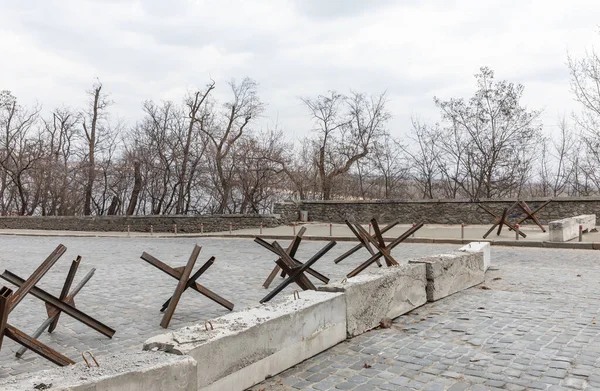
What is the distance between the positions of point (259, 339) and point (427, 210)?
2474 centimetres

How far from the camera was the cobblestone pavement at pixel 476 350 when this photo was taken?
366 centimetres

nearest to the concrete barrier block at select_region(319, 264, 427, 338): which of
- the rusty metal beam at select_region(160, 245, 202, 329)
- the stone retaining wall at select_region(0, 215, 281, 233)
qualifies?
the rusty metal beam at select_region(160, 245, 202, 329)

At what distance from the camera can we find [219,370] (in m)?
3.28

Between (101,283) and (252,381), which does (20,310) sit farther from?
(252,381)

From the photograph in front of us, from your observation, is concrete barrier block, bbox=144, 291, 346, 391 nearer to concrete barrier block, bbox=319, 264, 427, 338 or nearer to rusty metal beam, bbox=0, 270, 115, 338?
concrete barrier block, bbox=319, 264, 427, 338

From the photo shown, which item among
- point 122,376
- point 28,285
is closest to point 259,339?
point 122,376

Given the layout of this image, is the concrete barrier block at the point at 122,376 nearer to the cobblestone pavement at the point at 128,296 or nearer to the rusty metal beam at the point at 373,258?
the cobblestone pavement at the point at 128,296

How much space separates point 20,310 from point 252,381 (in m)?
5.20

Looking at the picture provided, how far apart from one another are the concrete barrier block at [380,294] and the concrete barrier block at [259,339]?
19 centimetres

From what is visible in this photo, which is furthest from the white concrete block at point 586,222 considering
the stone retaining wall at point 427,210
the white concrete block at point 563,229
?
the stone retaining wall at point 427,210

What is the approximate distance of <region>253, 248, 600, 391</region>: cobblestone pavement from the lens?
366cm

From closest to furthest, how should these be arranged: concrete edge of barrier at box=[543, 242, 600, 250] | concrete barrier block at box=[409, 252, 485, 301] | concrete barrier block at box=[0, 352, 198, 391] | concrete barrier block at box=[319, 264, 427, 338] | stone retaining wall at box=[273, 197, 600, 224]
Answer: concrete barrier block at box=[0, 352, 198, 391], concrete barrier block at box=[319, 264, 427, 338], concrete barrier block at box=[409, 252, 485, 301], concrete edge of barrier at box=[543, 242, 600, 250], stone retaining wall at box=[273, 197, 600, 224]

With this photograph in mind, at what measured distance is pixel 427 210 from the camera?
89.1 ft

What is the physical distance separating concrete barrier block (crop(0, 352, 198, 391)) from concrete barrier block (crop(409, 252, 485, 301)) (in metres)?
4.41
